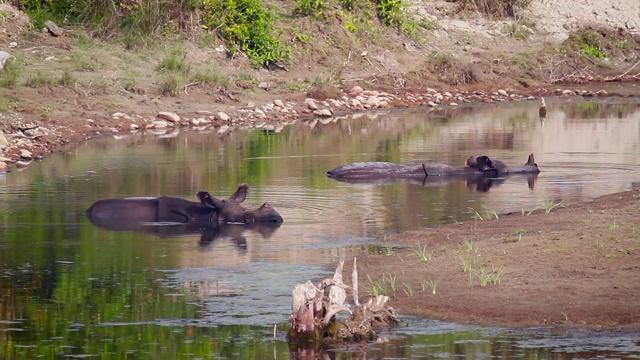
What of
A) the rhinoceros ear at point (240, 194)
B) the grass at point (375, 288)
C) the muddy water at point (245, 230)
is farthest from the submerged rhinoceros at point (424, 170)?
the grass at point (375, 288)

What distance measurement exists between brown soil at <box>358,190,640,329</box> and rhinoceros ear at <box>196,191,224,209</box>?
216 centimetres

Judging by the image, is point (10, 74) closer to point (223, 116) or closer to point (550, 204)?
point (223, 116)

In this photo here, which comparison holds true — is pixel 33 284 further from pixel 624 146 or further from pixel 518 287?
pixel 624 146

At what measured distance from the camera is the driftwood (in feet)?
26.6

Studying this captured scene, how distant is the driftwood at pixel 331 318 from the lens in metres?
8.12

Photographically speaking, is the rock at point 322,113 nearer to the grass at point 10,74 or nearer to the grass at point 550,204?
the grass at point 10,74

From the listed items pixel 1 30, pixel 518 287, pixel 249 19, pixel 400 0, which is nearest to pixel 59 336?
pixel 518 287

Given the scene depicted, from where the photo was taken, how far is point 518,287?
362 inches

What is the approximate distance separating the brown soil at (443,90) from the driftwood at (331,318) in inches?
32.1

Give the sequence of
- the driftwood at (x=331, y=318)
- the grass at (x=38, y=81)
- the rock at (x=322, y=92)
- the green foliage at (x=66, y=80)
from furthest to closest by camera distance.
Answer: the rock at (x=322, y=92) < the green foliage at (x=66, y=80) < the grass at (x=38, y=81) < the driftwood at (x=331, y=318)

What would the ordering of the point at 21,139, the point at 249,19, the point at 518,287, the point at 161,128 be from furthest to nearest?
the point at 249,19, the point at 161,128, the point at 21,139, the point at 518,287

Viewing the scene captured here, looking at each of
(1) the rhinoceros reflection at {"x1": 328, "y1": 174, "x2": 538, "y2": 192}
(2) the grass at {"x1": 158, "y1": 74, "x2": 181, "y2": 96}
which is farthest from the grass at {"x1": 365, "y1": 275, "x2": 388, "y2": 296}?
(2) the grass at {"x1": 158, "y1": 74, "x2": 181, "y2": 96}

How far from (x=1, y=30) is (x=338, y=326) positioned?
19.3m

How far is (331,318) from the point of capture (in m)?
8.28
